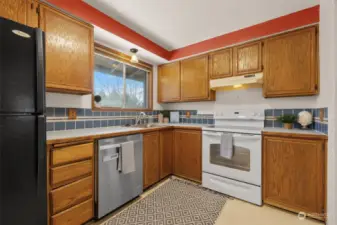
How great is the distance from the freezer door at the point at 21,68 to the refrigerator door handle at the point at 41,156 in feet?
0.32

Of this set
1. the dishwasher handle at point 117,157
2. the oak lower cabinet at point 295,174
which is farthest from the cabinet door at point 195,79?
the dishwasher handle at point 117,157

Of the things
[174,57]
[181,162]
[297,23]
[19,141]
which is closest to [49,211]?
[19,141]

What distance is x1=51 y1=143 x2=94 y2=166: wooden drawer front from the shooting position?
1361mm

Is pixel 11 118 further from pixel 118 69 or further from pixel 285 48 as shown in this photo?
pixel 285 48

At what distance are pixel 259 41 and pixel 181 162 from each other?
2.17 metres

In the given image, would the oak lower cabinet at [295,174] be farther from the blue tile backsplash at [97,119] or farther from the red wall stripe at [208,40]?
the red wall stripe at [208,40]

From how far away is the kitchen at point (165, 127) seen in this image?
1129mm

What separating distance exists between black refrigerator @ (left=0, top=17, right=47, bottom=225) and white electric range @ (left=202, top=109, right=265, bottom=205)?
1943mm

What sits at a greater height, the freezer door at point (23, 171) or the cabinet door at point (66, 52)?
the cabinet door at point (66, 52)

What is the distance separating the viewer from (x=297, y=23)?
1991mm

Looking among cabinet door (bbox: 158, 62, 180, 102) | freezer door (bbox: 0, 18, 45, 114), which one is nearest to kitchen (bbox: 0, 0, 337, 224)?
freezer door (bbox: 0, 18, 45, 114)

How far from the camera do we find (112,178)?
5.90 ft

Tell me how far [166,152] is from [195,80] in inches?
53.9

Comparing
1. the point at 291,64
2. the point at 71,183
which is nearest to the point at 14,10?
the point at 71,183
